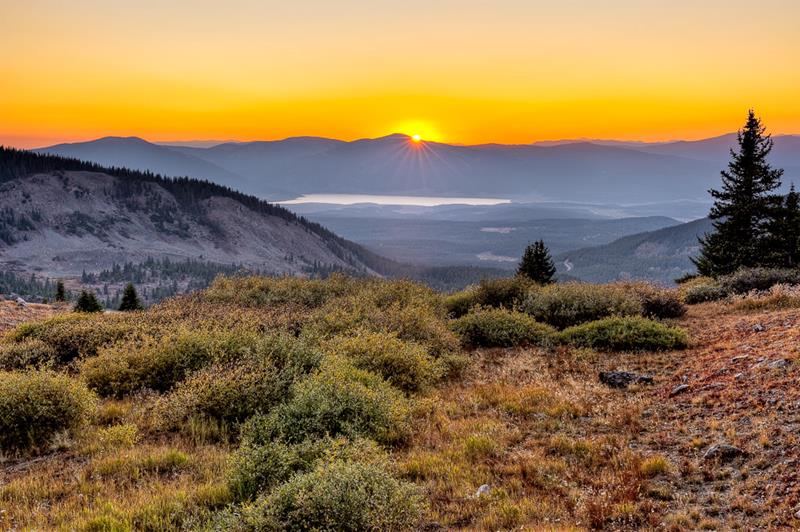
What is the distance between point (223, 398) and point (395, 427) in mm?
3617

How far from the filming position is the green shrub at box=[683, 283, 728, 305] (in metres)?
20.7

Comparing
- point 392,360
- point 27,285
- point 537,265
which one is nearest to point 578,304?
point 392,360

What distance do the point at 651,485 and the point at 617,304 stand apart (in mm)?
12692

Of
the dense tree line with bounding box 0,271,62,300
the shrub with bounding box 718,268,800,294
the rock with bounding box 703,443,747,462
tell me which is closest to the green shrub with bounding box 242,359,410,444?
the rock with bounding box 703,443,747,462

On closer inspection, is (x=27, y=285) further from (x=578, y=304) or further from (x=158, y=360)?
(x=578, y=304)

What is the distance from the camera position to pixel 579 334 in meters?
16.0

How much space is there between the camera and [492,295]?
21812 millimetres

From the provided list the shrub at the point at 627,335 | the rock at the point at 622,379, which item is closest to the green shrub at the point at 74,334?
the rock at the point at 622,379

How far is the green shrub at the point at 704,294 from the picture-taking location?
20.7 metres

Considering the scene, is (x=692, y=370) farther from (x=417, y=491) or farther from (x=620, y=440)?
(x=417, y=491)

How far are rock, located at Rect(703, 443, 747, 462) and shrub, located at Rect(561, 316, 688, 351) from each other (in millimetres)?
7543

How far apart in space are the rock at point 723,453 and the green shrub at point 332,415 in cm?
486

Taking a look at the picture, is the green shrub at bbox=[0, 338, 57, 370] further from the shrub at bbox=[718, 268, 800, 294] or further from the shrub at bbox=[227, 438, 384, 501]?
the shrub at bbox=[718, 268, 800, 294]

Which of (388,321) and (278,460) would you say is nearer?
(278,460)
